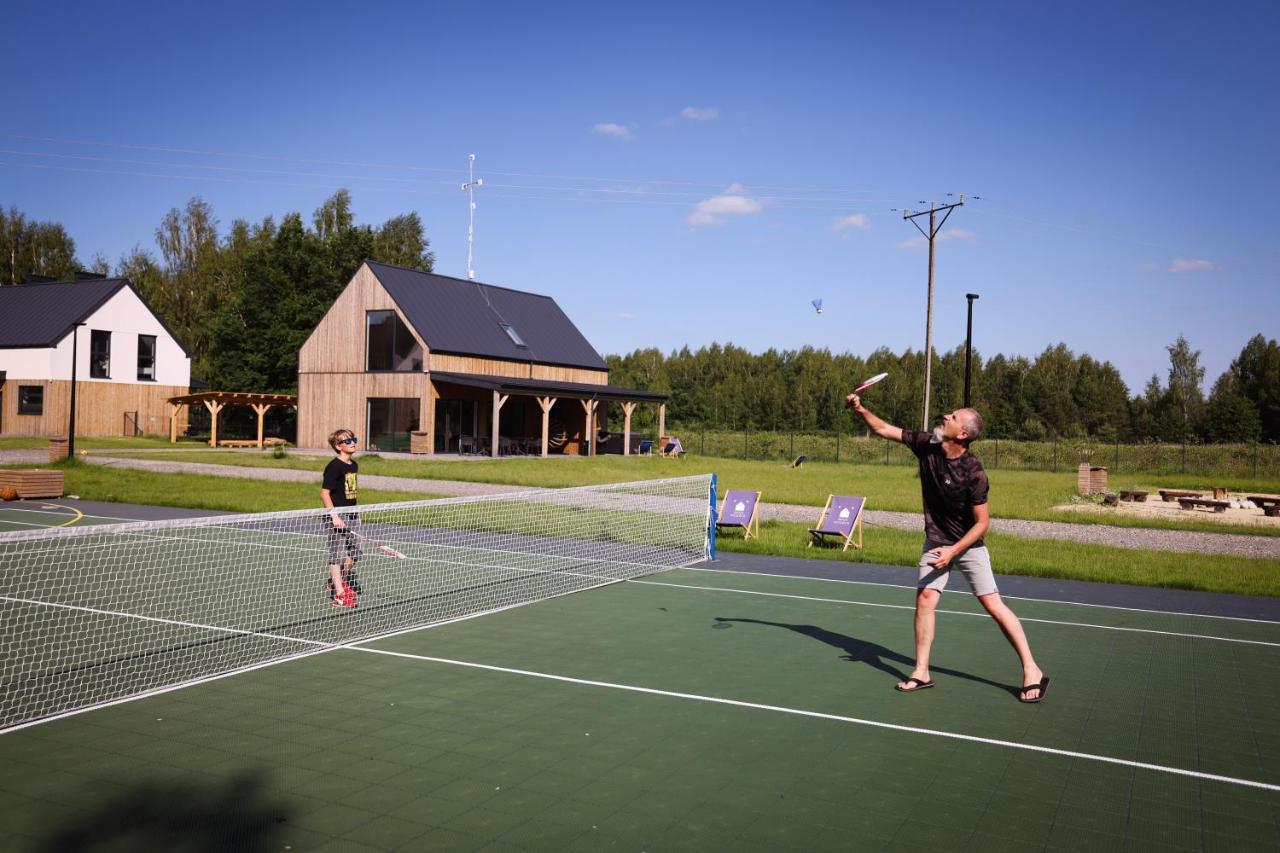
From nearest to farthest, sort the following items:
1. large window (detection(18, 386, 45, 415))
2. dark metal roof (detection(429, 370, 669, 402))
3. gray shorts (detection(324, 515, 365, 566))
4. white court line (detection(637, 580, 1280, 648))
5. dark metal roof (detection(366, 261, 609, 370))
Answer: gray shorts (detection(324, 515, 365, 566)), white court line (detection(637, 580, 1280, 648)), dark metal roof (detection(429, 370, 669, 402)), dark metal roof (detection(366, 261, 609, 370)), large window (detection(18, 386, 45, 415))

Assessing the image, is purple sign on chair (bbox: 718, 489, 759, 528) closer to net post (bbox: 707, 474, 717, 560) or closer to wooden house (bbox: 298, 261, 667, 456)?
net post (bbox: 707, 474, 717, 560)

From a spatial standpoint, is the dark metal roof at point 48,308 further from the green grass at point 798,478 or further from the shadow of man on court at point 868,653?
the shadow of man on court at point 868,653

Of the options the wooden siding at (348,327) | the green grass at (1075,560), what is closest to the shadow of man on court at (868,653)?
the green grass at (1075,560)

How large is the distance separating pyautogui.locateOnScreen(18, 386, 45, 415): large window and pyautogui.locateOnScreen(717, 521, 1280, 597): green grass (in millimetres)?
43587

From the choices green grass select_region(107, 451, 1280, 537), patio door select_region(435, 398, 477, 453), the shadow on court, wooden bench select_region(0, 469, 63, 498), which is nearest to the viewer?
the shadow on court

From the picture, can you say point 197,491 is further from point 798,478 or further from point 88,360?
point 88,360

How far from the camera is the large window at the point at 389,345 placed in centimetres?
4281

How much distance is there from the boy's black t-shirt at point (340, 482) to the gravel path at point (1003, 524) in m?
12.9

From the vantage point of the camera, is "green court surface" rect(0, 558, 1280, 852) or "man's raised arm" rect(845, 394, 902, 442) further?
"man's raised arm" rect(845, 394, 902, 442)

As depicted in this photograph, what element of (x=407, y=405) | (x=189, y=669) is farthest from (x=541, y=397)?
(x=189, y=669)

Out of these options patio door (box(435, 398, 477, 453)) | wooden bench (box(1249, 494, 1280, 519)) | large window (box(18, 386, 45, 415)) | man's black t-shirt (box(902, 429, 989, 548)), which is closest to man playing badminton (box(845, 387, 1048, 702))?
man's black t-shirt (box(902, 429, 989, 548))

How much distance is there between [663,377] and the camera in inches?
3684

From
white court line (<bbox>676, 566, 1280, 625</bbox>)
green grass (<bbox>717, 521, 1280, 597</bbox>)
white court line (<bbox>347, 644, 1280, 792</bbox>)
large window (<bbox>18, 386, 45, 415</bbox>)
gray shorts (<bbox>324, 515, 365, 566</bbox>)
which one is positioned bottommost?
white court line (<bbox>676, 566, 1280, 625</bbox>)

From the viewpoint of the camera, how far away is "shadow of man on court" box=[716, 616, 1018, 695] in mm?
8570
